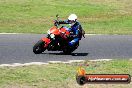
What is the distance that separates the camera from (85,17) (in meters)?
31.2

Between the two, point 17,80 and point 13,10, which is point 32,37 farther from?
point 13,10

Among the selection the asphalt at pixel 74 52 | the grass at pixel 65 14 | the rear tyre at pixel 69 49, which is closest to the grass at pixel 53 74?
the asphalt at pixel 74 52

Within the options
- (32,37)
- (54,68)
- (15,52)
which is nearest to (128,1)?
(32,37)

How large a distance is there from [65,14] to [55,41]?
16506 mm

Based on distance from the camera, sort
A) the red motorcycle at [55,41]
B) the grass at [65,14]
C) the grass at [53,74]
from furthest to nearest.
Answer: the grass at [65,14]
the red motorcycle at [55,41]
the grass at [53,74]

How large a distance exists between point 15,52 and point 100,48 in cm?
364

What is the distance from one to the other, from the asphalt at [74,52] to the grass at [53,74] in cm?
165

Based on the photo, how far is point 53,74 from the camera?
11.4m

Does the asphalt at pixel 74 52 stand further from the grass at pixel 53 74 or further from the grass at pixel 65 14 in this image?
the grass at pixel 65 14

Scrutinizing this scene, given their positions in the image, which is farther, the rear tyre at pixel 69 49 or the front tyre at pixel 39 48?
the rear tyre at pixel 69 49

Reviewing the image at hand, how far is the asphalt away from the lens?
14.8 m

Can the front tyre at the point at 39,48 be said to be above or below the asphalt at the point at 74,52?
above

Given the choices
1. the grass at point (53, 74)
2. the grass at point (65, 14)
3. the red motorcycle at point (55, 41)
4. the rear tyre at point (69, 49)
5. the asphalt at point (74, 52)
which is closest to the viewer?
the grass at point (53, 74)

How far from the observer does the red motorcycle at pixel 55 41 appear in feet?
50.6
